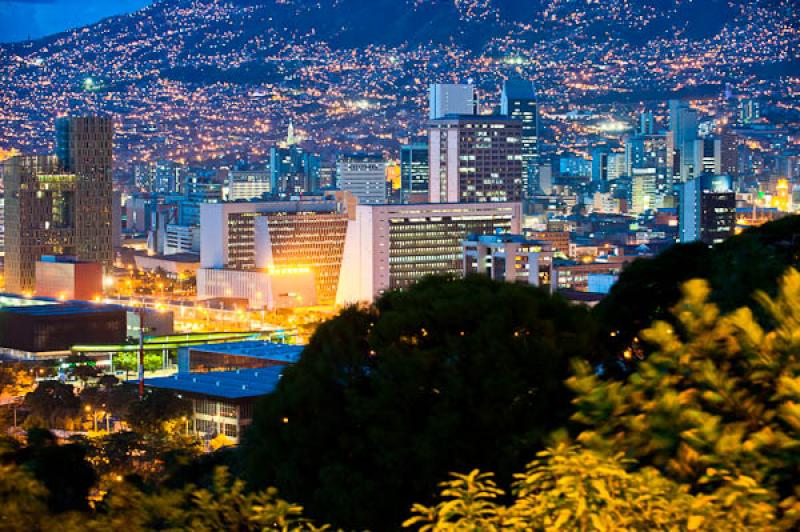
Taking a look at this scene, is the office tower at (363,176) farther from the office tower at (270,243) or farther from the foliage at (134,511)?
the foliage at (134,511)

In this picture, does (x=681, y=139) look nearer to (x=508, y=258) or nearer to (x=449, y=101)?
(x=449, y=101)

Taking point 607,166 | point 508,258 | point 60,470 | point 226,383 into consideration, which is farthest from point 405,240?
point 607,166

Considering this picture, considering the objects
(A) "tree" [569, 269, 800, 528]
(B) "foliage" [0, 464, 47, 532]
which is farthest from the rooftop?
(A) "tree" [569, 269, 800, 528]

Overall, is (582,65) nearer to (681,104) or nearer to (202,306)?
(681,104)

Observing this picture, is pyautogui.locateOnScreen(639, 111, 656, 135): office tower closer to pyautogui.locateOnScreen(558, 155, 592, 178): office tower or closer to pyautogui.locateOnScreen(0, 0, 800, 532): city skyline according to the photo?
pyautogui.locateOnScreen(0, 0, 800, 532): city skyline

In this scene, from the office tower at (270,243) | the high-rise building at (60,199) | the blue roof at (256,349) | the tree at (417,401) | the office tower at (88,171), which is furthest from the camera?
the office tower at (88,171)

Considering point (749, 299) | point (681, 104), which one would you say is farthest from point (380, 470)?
point (681, 104)

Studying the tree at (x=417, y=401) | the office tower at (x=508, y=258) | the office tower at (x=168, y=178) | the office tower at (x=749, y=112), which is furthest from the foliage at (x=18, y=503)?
the office tower at (x=749, y=112)
